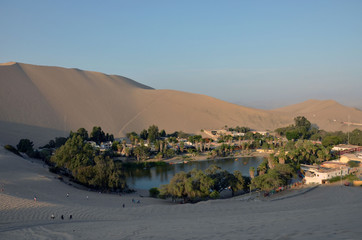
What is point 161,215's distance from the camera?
11.9m

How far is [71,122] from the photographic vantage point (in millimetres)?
53688

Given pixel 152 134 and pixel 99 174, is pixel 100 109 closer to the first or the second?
pixel 152 134

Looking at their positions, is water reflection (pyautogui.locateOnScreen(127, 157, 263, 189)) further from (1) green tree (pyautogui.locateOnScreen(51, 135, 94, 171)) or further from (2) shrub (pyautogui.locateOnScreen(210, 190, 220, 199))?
(2) shrub (pyautogui.locateOnScreen(210, 190, 220, 199))

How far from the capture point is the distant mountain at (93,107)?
4934 cm

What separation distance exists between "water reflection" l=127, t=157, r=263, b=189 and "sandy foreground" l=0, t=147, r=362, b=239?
694cm

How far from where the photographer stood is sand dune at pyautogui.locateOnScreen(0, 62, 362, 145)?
49500 mm

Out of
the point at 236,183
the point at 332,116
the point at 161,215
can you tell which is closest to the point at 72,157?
the point at 236,183

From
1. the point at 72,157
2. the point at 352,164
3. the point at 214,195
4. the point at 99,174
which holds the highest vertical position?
the point at 72,157

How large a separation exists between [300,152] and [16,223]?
964 inches

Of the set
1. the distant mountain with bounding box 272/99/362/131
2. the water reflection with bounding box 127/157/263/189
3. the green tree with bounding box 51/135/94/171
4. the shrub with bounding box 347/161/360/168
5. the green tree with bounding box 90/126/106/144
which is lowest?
the water reflection with bounding box 127/157/263/189

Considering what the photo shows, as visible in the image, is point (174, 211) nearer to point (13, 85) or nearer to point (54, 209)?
point (54, 209)

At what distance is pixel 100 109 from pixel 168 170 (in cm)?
3685

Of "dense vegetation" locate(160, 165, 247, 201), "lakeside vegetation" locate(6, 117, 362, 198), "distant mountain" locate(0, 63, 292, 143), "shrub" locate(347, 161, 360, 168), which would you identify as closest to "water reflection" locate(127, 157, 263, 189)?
"lakeside vegetation" locate(6, 117, 362, 198)

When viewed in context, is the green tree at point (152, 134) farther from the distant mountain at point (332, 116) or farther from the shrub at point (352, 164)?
the distant mountain at point (332, 116)
